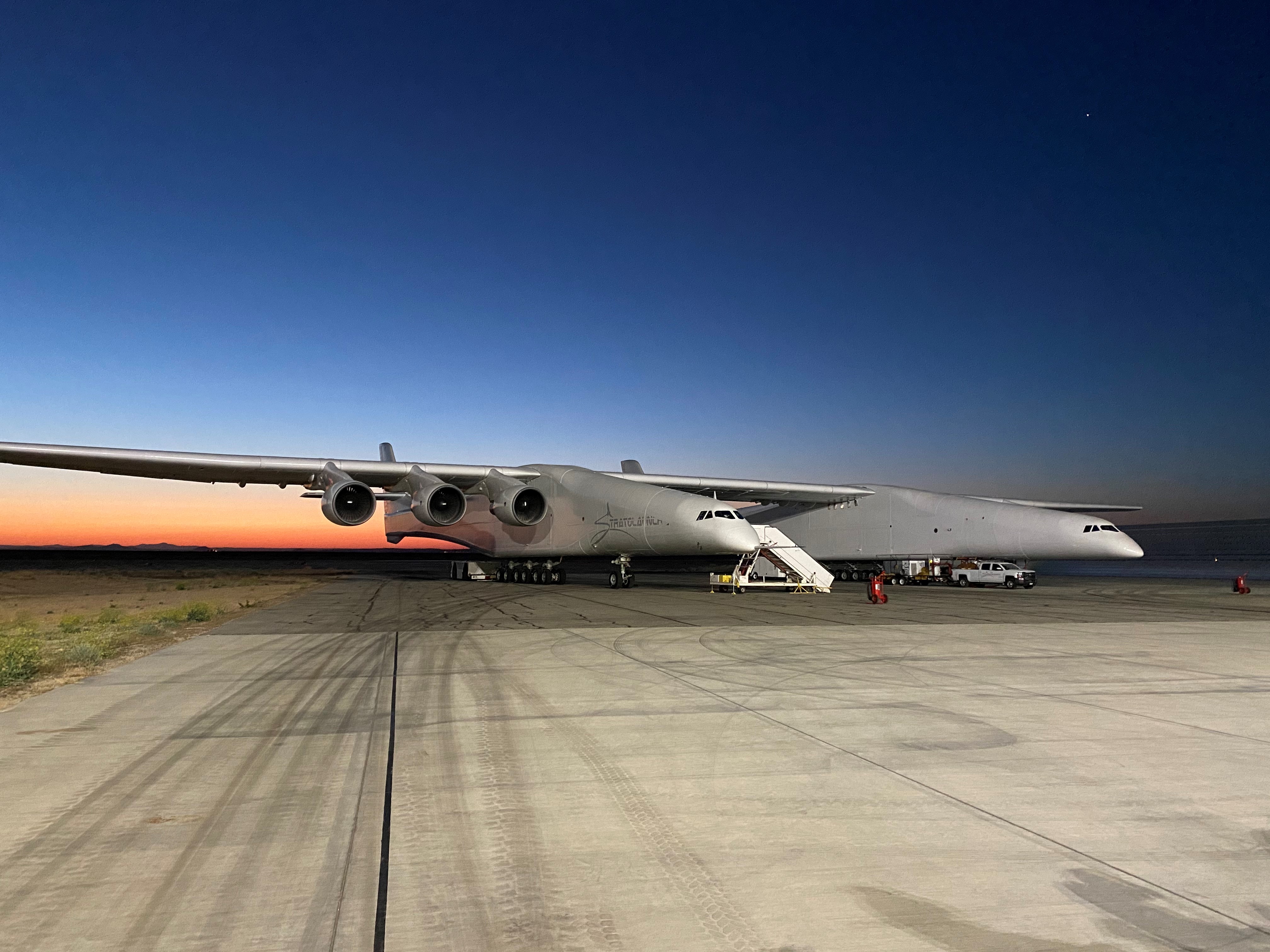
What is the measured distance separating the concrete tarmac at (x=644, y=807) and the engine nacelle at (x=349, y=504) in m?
12.9

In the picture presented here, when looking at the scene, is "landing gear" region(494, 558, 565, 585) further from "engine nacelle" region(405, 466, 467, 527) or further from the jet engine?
"engine nacelle" region(405, 466, 467, 527)

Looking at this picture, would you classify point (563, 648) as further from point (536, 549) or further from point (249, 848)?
point (536, 549)

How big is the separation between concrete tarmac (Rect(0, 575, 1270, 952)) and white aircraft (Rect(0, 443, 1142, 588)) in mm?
14062

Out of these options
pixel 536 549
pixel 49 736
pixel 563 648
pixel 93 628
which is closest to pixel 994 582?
pixel 536 549

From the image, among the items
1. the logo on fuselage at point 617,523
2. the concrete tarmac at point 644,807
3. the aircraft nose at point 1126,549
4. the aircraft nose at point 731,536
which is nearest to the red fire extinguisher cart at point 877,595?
the aircraft nose at point 731,536

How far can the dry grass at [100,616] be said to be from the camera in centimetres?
886

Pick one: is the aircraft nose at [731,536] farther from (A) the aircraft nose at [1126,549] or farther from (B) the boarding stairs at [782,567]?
(A) the aircraft nose at [1126,549]

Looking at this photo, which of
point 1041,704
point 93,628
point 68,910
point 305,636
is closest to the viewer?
point 68,910

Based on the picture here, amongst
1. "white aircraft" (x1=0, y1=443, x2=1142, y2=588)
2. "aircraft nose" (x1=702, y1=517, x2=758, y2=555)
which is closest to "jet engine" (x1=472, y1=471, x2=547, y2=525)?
"white aircraft" (x1=0, y1=443, x2=1142, y2=588)

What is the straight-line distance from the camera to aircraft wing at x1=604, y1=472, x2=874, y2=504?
98.8 feet

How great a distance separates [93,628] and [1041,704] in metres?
14.8

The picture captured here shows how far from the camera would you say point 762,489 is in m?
30.8

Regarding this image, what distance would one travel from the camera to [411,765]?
4.96m

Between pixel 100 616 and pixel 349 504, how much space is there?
665cm
